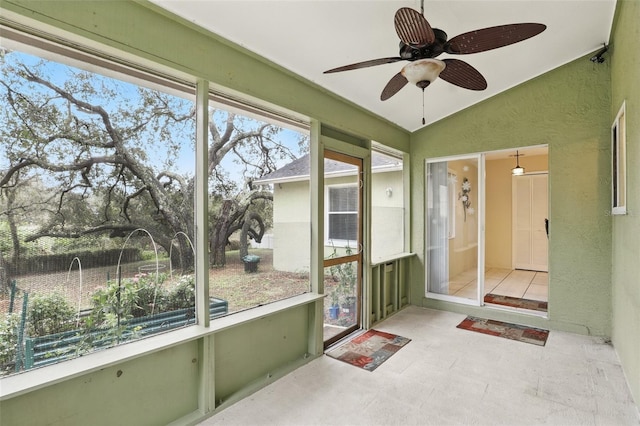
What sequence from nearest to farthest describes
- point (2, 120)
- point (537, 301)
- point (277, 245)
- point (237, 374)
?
1. point (2, 120)
2. point (237, 374)
3. point (277, 245)
4. point (537, 301)

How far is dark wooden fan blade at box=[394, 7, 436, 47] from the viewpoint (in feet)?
5.28

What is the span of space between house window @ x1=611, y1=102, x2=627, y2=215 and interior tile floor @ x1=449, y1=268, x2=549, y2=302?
1902 mm

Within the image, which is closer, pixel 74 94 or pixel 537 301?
pixel 74 94

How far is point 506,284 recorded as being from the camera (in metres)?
6.03

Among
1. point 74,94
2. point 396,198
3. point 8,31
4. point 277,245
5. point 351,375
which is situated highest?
point 8,31

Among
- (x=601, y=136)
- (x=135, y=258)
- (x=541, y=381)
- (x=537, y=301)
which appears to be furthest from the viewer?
(x=537, y=301)

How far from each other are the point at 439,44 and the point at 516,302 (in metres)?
4.42

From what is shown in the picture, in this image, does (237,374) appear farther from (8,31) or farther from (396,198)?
(396,198)

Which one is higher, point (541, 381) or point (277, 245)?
point (277, 245)

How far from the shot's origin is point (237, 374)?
8.38ft

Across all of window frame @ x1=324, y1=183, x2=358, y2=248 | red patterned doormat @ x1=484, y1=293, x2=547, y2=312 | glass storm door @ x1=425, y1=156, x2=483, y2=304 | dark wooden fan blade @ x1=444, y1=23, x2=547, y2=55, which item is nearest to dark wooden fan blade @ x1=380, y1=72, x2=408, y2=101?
dark wooden fan blade @ x1=444, y1=23, x2=547, y2=55

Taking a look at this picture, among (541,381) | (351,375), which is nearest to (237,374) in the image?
(351,375)

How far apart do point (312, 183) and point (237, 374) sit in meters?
1.85

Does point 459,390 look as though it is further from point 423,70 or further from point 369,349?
point 423,70
